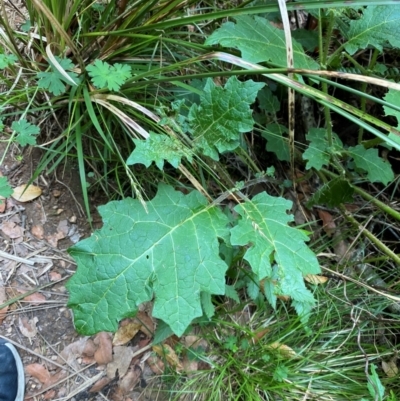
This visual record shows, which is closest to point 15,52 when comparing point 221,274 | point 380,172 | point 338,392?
point 221,274

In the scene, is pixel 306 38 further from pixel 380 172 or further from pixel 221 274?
pixel 221 274

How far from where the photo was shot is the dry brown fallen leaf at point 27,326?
61.1 inches

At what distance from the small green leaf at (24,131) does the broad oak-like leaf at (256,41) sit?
0.64 meters

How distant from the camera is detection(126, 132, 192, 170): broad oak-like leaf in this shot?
48.7 inches

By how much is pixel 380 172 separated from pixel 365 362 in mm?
704

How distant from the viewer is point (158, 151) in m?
1.26

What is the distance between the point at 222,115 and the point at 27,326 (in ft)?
3.29

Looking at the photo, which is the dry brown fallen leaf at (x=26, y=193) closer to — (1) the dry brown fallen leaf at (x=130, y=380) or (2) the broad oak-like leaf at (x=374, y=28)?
(1) the dry brown fallen leaf at (x=130, y=380)

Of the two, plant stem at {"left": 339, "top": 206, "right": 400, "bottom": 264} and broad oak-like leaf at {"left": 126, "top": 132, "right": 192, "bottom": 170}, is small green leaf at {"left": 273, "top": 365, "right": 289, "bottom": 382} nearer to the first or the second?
plant stem at {"left": 339, "top": 206, "right": 400, "bottom": 264}

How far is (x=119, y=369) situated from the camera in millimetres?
1577

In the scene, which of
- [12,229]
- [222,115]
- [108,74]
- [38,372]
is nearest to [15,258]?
[12,229]

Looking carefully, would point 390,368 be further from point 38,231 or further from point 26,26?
point 26,26

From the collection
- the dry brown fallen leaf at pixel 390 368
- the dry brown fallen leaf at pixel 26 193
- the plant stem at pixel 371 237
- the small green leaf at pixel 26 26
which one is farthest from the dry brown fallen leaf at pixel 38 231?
the dry brown fallen leaf at pixel 390 368

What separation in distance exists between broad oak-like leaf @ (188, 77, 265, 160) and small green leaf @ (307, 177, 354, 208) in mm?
400
